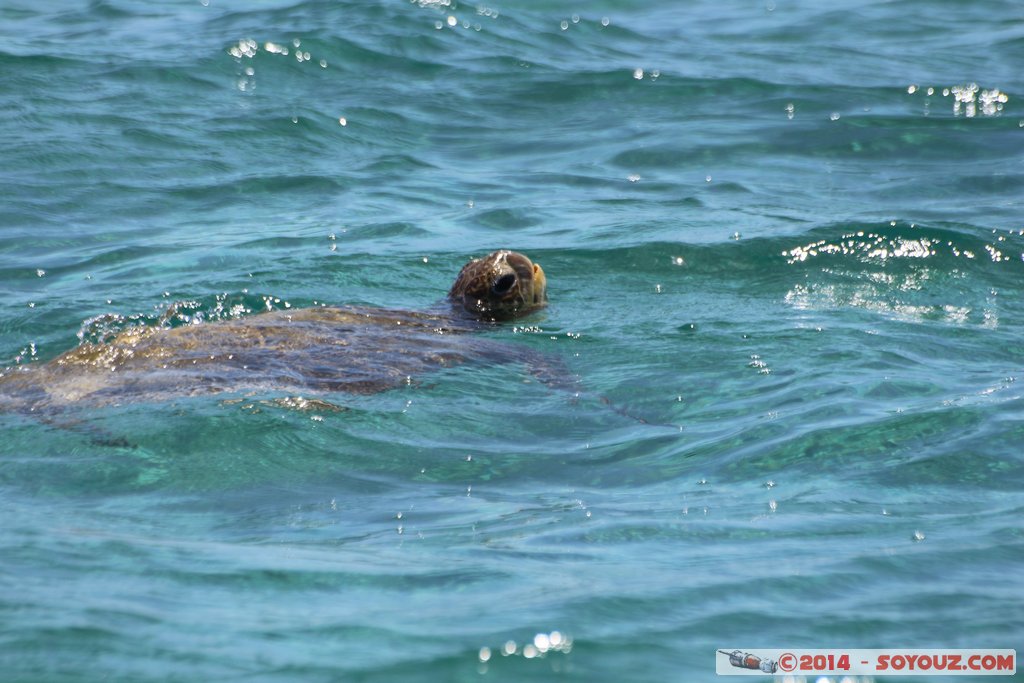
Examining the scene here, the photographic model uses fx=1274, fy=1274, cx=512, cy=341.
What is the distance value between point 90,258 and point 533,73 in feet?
18.9

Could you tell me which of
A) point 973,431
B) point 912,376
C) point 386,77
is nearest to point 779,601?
point 973,431

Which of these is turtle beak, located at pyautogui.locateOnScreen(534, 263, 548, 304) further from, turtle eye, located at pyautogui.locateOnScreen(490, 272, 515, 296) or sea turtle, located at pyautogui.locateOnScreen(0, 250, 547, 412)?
sea turtle, located at pyautogui.locateOnScreen(0, 250, 547, 412)

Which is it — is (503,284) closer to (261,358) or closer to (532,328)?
(532,328)

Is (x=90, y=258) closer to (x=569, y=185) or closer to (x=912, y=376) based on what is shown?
(x=569, y=185)

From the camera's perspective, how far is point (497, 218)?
30.3 ft

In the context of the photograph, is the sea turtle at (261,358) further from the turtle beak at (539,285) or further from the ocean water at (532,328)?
the turtle beak at (539,285)

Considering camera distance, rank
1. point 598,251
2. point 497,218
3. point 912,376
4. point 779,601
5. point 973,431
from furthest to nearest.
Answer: point 497,218 → point 598,251 → point 912,376 → point 973,431 → point 779,601

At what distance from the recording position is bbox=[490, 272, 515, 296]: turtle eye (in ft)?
23.0

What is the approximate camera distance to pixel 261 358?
5676 millimetres

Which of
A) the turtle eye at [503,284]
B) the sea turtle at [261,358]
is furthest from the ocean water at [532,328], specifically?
the turtle eye at [503,284]

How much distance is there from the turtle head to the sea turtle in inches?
7.0

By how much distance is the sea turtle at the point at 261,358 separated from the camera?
5.25 metres

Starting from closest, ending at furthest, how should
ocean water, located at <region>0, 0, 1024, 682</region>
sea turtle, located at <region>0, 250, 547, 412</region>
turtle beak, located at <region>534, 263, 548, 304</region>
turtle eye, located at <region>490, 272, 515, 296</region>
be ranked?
ocean water, located at <region>0, 0, 1024, 682</region> < sea turtle, located at <region>0, 250, 547, 412</region> < turtle eye, located at <region>490, 272, 515, 296</region> < turtle beak, located at <region>534, 263, 548, 304</region>

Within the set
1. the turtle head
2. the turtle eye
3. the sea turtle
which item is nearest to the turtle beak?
the turtle head
